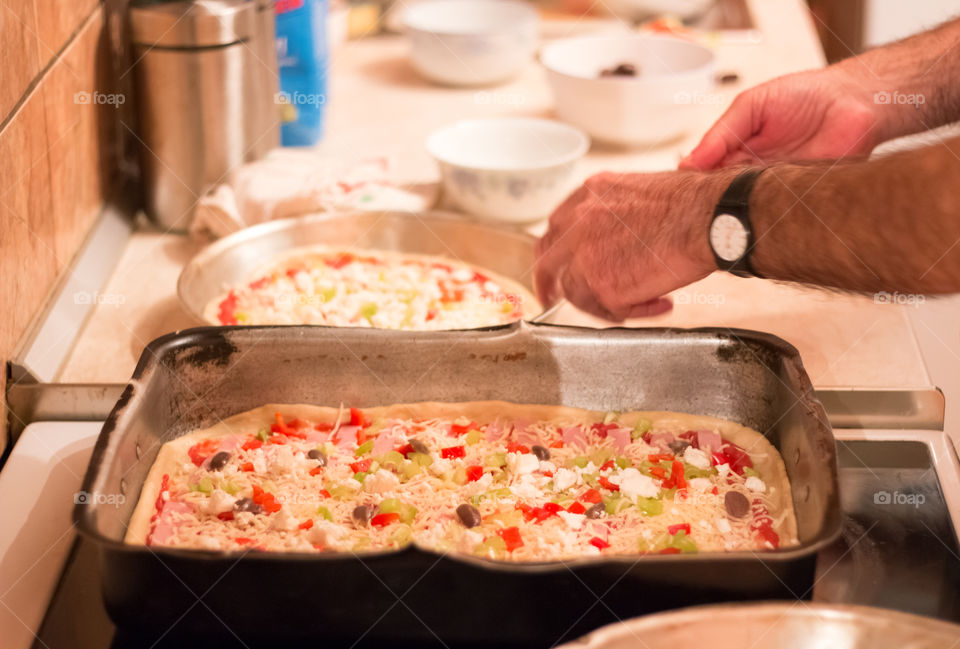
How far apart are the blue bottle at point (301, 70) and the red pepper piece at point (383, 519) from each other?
1248mm

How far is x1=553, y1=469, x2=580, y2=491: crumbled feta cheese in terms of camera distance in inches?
48.3

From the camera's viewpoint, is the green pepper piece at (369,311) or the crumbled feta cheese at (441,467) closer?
the crumbled feta cheese at (441,467)

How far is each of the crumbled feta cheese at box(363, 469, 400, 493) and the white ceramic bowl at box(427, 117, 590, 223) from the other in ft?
2.57

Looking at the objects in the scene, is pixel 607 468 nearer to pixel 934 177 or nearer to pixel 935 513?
pixel 935 513

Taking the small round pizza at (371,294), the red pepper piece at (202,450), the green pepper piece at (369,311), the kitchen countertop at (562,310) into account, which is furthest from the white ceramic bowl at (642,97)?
the red pepper piece at (202,450)

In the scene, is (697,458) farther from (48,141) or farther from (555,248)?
(48,141)

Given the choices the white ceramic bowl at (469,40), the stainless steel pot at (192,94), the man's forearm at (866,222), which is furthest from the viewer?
the white ceramic bowl at (469,40)

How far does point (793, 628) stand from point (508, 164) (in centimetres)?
136

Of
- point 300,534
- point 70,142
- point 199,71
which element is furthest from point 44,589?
point 199,71

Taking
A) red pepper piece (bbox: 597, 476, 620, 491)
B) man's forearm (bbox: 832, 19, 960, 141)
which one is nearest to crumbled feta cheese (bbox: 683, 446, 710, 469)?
red pepper piece (bbox: 597, 476, 620, 491)

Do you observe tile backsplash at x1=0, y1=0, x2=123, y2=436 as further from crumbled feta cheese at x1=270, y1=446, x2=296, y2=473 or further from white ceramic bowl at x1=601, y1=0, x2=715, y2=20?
white ceramic bowl at x1=601, y1=0, x2=715, y2=20

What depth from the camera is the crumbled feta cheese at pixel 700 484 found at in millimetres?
1222

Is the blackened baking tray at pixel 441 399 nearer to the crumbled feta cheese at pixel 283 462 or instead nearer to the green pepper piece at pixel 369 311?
the crumbled feta cheese at pixel 283 462

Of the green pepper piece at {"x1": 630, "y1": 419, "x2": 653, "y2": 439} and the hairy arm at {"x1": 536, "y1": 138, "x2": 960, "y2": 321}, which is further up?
the hairy arm at {"x1": 536, "y1": 138, "x2": 960, "y2": 321}
